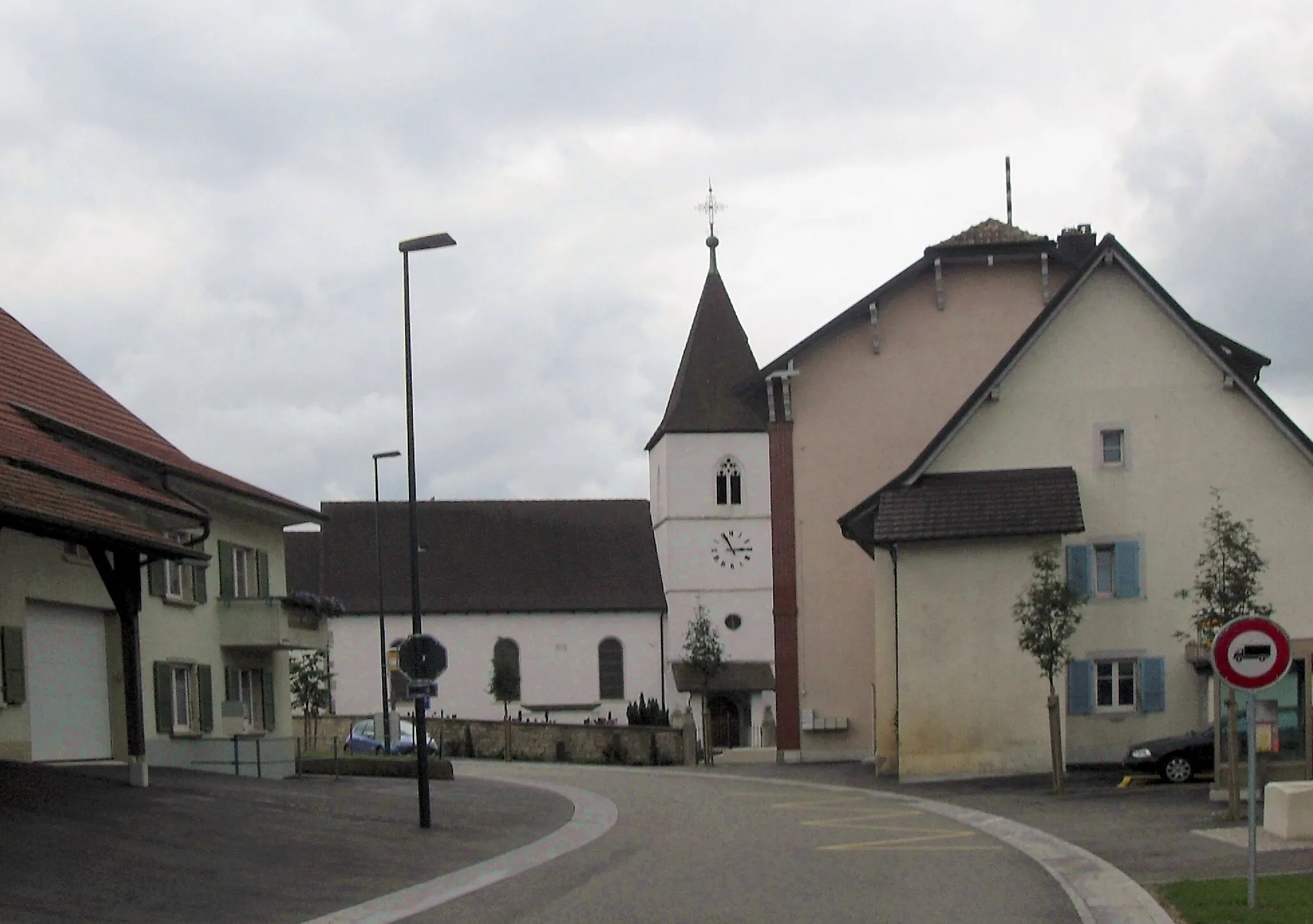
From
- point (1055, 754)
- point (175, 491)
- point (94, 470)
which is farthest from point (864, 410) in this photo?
point (94, 470)

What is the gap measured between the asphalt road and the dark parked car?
16.1ft

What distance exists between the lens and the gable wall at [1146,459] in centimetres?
3794

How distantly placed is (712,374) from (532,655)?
15.3m

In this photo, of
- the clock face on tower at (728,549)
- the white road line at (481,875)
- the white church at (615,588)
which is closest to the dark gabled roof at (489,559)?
the white church at (615,588)

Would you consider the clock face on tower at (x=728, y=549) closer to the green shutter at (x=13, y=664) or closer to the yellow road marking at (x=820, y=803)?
the yellow road marking at (x=820, y=803)

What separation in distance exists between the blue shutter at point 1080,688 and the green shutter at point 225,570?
16.9m

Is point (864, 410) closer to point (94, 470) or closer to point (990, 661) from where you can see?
point (990, 661)

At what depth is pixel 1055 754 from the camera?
3219 cm

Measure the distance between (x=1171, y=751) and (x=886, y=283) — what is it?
20552 mm

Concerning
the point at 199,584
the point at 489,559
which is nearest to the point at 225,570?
the point at 199,584

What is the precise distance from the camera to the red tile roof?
883 inches

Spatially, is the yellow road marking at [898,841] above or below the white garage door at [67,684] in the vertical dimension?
below

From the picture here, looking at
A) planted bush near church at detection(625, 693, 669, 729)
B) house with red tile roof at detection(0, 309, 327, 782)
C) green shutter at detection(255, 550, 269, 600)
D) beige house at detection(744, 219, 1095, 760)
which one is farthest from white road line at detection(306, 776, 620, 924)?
planted bush near church at detection(625, 693, 669, 729)

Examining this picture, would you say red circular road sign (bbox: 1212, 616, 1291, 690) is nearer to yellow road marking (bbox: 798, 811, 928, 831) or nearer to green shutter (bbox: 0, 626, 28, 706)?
yellow road marking (bbox: 798, 811, 928, 831)
